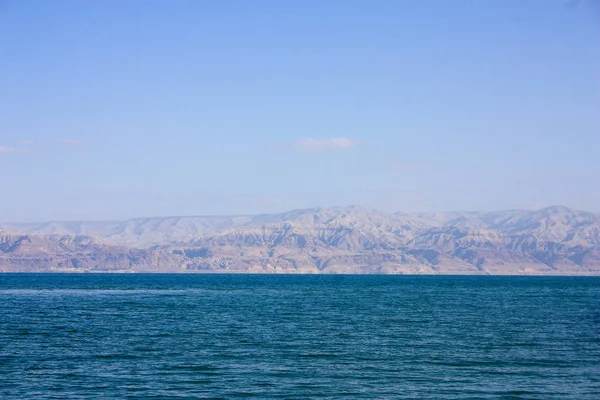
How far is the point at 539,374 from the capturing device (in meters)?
51.5

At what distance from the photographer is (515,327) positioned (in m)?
83.7

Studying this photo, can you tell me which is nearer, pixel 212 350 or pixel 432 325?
pixel 212 350

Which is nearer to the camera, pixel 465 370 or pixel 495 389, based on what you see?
pixel 495 389

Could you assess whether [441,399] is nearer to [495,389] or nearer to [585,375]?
[495,389]

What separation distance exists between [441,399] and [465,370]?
381 inches

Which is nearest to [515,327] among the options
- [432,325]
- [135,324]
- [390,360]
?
[432,325]

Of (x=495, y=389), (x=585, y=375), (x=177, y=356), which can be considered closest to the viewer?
(x=495, y=389)

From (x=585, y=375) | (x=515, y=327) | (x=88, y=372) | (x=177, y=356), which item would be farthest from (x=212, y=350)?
(x=515, y=327)

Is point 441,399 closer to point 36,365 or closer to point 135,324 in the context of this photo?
point 36,365

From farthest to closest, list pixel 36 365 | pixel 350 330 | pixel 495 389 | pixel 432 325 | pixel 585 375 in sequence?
pixel 432 325 → pixel 350 330 → pixel 36 365 → pixel 585 375 → pixel 495 389

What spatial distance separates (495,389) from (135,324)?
50666 millimetres

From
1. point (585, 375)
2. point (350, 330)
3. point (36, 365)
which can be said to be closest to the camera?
point (585, 375)

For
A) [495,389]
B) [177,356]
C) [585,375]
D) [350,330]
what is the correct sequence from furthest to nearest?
[350,330] → [177,356] → [585,375] → [495,389]

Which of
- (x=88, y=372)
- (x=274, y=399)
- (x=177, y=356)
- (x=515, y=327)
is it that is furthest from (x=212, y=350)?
(x=515, y=327)
